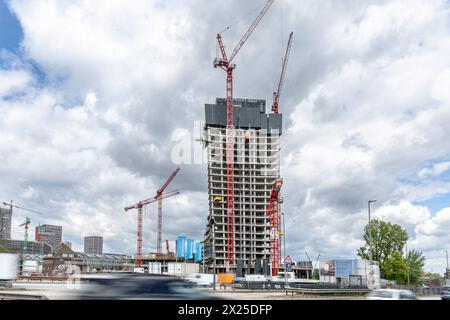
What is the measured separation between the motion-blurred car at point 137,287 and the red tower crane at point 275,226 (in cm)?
14780

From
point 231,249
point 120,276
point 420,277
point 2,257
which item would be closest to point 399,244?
point 420,277

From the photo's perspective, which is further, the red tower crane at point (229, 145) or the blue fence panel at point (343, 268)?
the red tower crane at point (229, 145)

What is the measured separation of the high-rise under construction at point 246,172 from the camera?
173625 millimetres

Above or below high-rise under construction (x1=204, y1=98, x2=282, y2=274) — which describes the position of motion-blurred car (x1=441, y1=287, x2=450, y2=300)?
below

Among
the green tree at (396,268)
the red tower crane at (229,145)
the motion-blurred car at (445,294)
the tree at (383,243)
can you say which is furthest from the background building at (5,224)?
the red tower crane at (229,145)

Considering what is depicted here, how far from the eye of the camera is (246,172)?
18650 cm

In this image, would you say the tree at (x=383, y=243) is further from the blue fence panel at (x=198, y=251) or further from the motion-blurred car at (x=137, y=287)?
the blue fence panel at (x=198, y=251)

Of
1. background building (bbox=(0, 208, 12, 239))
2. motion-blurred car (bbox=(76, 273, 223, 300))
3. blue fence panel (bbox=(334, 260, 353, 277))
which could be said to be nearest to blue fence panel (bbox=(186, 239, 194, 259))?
blue fence panel (bbox=(334, 260, 353, 277))

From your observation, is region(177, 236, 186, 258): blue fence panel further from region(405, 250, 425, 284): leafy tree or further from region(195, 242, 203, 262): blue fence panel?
region(405, 250, 425, 284): leafy tree

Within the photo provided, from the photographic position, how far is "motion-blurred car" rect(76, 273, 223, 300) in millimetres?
4809

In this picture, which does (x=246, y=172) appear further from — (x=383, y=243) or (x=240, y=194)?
(x=383, y=243)

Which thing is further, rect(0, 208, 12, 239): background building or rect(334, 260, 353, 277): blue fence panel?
rect(334, 260, 353, 277): blue fence panel

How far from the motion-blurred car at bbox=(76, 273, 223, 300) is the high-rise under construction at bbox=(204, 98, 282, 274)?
165 m
